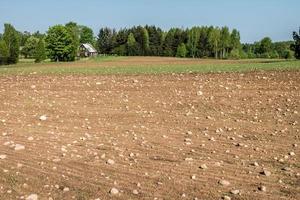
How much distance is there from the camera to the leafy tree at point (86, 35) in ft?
500

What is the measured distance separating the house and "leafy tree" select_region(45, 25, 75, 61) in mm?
29151

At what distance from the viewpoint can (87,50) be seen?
140 meters

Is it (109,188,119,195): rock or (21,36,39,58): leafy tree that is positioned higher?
(21,36,39,58): leafy tree

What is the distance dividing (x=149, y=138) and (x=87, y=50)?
13264 cm

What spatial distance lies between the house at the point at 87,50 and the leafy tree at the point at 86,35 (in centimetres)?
816

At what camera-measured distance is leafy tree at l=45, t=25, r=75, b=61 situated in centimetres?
10462

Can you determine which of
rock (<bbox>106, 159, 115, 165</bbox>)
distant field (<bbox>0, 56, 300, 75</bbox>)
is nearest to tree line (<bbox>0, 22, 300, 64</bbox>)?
distant field (<bbox>0, 56, 300, 75</bbox>)

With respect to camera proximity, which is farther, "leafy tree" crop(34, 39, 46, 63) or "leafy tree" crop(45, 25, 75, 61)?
"leafy tree" crop(45, 25, 75, 61)

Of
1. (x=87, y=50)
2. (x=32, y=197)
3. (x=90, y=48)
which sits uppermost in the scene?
(x=90, y=48)

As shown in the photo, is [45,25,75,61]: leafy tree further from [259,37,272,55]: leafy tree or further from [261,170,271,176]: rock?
[261,170,271,176]: rock

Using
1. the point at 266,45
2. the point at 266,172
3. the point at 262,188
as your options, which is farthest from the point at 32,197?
the point at 266,45

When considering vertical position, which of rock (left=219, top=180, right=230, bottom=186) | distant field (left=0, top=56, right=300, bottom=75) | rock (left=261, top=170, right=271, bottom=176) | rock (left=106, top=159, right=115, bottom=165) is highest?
distant field (left=0, top=56, right=300, bottom=75)

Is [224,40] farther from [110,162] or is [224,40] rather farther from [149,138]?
[110,162]

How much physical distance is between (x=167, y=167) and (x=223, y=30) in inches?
5118
